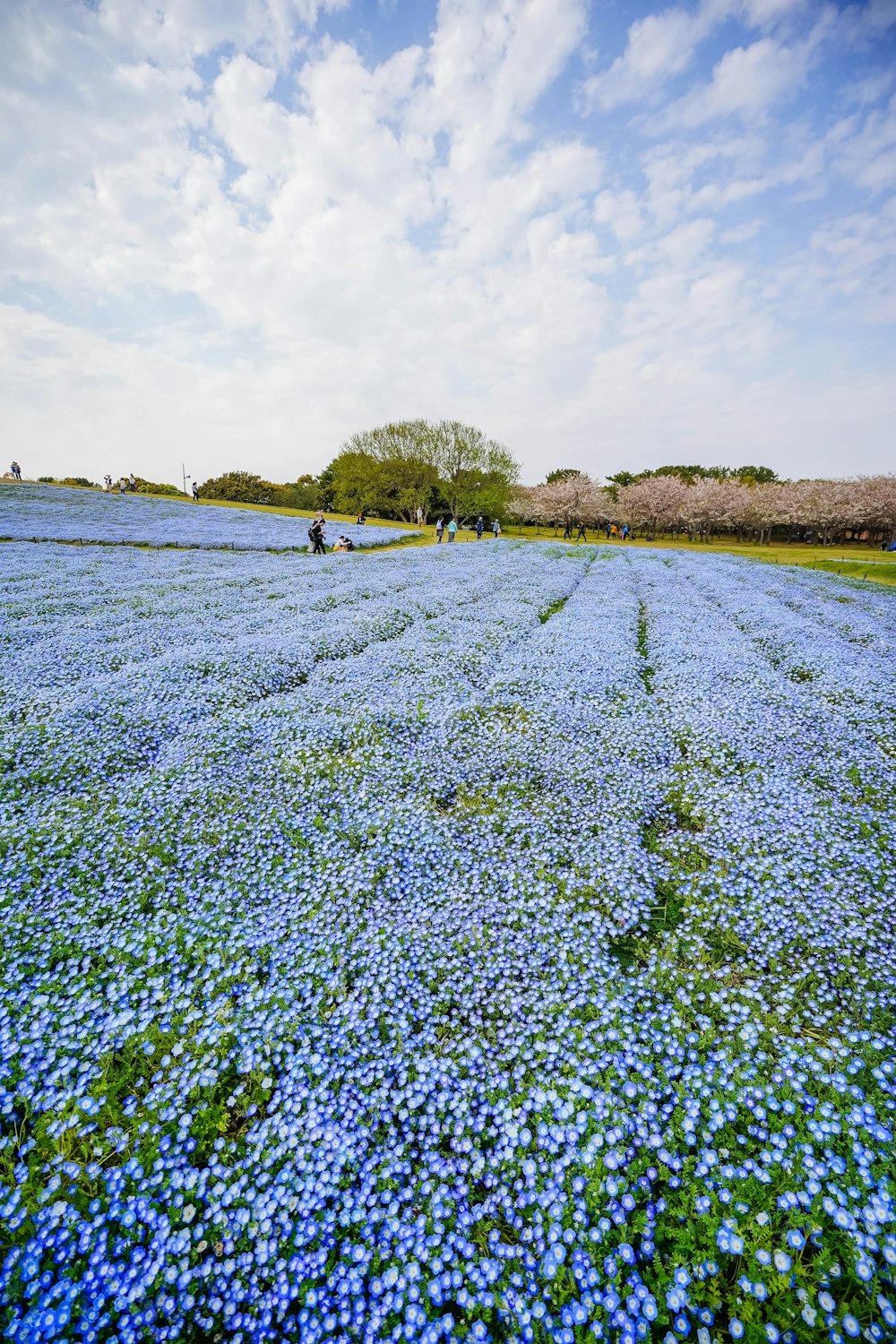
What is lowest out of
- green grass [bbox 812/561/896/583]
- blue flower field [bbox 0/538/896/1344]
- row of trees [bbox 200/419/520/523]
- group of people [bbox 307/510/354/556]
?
blue flower field [bbox 0/538/896/1344]

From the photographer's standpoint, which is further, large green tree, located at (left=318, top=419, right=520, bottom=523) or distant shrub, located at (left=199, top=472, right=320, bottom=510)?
distant shrub, located at (left=199, top=472, right=320, bottom=510)

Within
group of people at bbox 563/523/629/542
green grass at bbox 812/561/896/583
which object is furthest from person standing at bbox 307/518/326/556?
group of people at bbox 563/523/629/542

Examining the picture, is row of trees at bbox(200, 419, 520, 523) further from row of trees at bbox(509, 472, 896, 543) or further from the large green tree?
row of trees at bbox(509, 472, 896, 543)

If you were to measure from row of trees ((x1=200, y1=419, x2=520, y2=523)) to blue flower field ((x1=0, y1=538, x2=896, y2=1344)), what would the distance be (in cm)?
6921

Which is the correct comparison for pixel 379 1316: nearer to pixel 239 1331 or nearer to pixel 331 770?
pixel 239 1331

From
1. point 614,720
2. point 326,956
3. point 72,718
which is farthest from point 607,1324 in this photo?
point 72,718

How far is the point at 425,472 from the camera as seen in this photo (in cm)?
7631

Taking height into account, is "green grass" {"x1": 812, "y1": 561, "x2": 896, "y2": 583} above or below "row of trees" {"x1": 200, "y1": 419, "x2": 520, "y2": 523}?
below

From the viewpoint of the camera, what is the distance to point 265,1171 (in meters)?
3.69

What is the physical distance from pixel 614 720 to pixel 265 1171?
8.34 m

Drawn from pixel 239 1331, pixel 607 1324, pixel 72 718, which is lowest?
pixel 239 1331

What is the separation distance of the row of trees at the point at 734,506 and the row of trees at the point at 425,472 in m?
7.64

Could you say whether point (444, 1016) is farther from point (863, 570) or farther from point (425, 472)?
point (425, 472)

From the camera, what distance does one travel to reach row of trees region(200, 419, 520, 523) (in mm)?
75500
